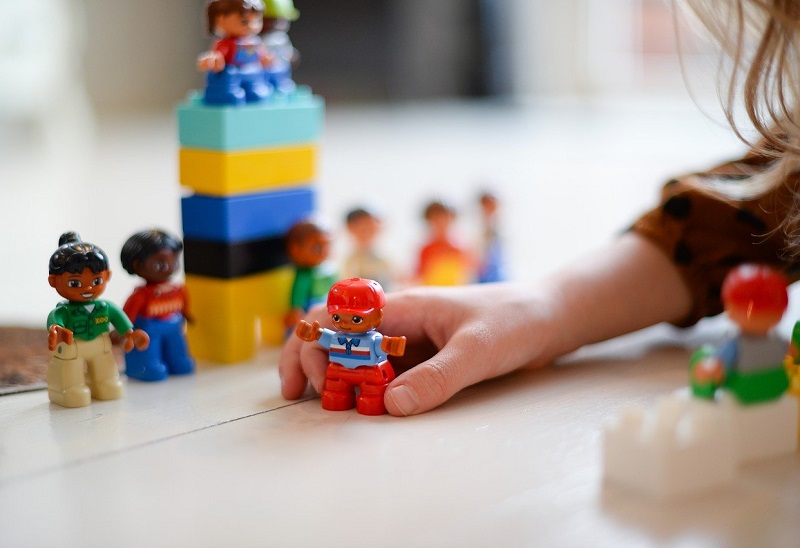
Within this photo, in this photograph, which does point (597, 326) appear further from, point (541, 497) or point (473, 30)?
point (473, 30)

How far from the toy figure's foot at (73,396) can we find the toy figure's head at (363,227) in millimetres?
589

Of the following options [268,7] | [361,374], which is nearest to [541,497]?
[361,374]

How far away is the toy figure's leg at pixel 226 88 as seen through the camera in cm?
111

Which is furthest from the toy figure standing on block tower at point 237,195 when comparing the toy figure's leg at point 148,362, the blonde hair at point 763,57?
the blonde hair at point 763,57

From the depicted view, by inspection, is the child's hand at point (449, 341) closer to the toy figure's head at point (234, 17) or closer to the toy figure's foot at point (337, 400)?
the toy figure's foot at point (337, 400)

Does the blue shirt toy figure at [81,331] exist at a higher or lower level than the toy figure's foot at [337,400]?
higher

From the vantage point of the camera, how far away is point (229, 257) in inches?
43.3

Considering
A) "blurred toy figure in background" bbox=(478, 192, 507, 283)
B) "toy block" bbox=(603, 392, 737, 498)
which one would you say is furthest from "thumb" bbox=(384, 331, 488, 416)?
"blurred toy figure in background" bbox=(478, 192, 507, 283)

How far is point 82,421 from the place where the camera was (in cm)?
86

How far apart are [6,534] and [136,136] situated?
3.16 metres

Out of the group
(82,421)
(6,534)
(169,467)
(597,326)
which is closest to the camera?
(6,534)

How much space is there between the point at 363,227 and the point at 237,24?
1.33ft

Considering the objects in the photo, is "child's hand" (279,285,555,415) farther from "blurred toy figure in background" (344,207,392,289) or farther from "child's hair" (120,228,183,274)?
"blurred toy figure in background" (344,207,392,289)

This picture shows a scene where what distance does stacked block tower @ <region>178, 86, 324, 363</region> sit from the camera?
110 centimetres
